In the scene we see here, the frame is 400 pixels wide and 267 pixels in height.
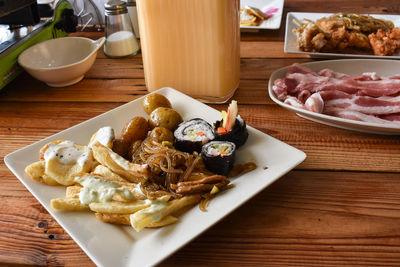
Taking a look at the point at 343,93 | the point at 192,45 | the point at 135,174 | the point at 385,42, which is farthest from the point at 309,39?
the point at 135,174

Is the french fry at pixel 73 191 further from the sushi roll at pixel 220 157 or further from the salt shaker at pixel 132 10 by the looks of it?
the salt shaker at pixel 132 10

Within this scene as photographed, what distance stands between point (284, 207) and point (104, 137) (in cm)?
45

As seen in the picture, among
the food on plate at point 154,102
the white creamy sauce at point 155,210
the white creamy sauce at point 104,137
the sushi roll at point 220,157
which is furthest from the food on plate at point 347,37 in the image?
the white creamy sauce at point 155,210

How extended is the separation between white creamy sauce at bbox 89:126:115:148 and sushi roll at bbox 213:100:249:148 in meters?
0.25

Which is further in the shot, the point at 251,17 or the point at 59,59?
the point at 251,17

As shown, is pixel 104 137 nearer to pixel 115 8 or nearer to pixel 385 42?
pixel 115 8

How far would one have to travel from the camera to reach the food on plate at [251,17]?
5.76 feet

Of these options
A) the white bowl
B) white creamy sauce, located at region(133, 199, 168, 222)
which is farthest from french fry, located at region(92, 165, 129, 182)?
the white bowl

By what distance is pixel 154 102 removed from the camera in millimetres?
1086

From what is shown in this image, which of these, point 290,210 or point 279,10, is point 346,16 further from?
point 290,210

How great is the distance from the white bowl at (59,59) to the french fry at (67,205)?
2.22ft

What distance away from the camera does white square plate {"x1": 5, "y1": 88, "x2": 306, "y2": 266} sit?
67 centimetres

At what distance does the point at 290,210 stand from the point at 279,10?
1346 mm

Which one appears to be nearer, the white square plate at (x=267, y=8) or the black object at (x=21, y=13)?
the black object at (x=21, y=13)
